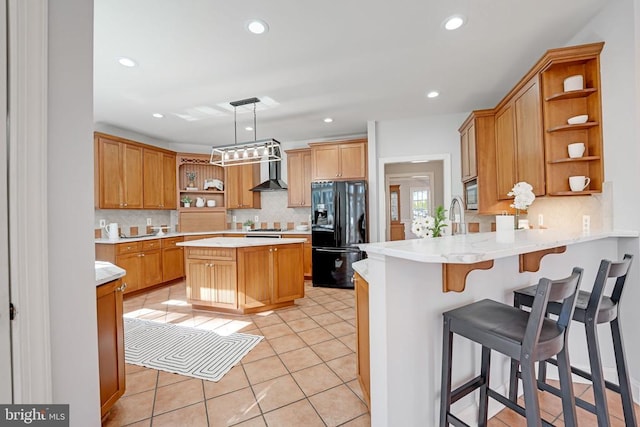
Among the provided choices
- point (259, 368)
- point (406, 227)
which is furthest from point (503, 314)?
point (406, 227)

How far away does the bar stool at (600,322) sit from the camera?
4.30 ft

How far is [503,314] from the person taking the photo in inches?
51.8

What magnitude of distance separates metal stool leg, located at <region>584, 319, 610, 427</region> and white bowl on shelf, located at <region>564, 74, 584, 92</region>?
71.7 inches

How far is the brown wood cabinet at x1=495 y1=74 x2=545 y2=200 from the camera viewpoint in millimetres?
2363

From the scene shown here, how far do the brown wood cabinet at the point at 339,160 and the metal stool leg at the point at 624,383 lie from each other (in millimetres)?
3540

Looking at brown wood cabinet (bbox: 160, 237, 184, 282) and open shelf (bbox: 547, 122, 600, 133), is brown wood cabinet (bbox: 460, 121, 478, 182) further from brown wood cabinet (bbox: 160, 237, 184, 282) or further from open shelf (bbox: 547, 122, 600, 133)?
brown wood cabinet (bbox: 160, 237, 184, 282)

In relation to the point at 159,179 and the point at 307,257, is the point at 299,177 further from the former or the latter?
the point at 159,179

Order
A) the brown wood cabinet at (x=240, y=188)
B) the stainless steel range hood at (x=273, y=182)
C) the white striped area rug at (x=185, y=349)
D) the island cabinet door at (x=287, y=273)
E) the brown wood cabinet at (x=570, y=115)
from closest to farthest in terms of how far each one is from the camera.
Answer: the brown wood cabinet at (x=570, y=115), the white striped area rug at (x=185, y=349), the island cabinet door at (x=287, y=273), the stainless steel range hood at (x=273, y=182), the brown wood cabinet at (x=240, y=188)

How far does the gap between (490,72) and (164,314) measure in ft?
15.4

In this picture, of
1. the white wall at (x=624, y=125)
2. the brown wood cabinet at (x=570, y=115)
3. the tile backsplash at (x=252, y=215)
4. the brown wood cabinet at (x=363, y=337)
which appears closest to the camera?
the brown wood cabinet at (x=363, y=337)

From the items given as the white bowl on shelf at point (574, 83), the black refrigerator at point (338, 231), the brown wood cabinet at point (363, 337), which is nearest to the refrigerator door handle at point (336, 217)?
the black refrigerator at point (338, 231)

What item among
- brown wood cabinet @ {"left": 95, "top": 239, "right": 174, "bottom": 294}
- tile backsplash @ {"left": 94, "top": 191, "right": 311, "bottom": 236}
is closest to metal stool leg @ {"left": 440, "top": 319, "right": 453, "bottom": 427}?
brown wood cabinet @ {"left": 95, "top": 239, "right": 174, "bottom": 294}

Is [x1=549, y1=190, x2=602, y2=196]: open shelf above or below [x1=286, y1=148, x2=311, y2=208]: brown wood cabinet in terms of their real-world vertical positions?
below

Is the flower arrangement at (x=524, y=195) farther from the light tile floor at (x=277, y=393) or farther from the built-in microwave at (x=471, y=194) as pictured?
the built-in microwave at (x=471, y=194)
